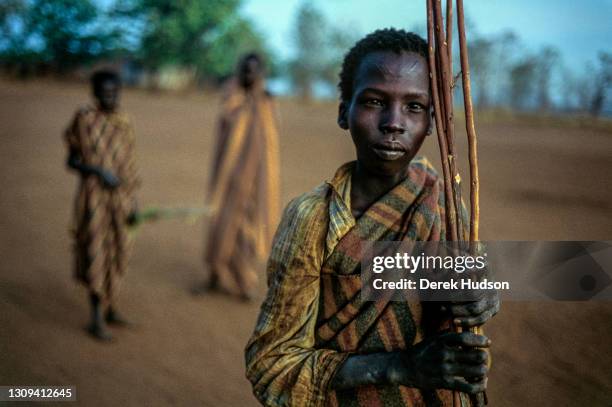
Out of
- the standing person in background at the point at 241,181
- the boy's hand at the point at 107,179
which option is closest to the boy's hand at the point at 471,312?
the boy's hand at the point at 107,179

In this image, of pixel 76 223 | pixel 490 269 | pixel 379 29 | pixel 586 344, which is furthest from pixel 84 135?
pixel 586 344

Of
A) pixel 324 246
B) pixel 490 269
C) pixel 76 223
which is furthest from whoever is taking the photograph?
pixel 76 223

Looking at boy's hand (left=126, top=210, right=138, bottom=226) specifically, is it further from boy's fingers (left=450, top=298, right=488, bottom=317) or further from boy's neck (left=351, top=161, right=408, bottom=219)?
boy's fingers (left=450, top=298, right=488, bottom=317)

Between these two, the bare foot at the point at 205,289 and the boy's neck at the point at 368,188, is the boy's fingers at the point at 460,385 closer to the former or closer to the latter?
the boy's neck at the point at 368,188

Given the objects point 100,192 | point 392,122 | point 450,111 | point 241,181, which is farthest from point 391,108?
point 241,181

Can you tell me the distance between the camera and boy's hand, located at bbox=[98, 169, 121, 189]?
15.0ft

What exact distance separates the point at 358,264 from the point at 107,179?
3.79m

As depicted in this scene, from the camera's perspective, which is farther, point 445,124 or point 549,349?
point 549,349

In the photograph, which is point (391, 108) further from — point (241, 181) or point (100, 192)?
point (241, 181)

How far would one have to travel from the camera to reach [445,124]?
4.09 ft

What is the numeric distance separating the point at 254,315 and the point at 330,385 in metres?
4.16

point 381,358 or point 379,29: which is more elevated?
point 379,29

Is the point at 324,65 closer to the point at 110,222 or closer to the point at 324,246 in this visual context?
the point at 110,222

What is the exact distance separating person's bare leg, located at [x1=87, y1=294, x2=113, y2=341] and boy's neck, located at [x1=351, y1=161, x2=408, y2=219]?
3920mm
